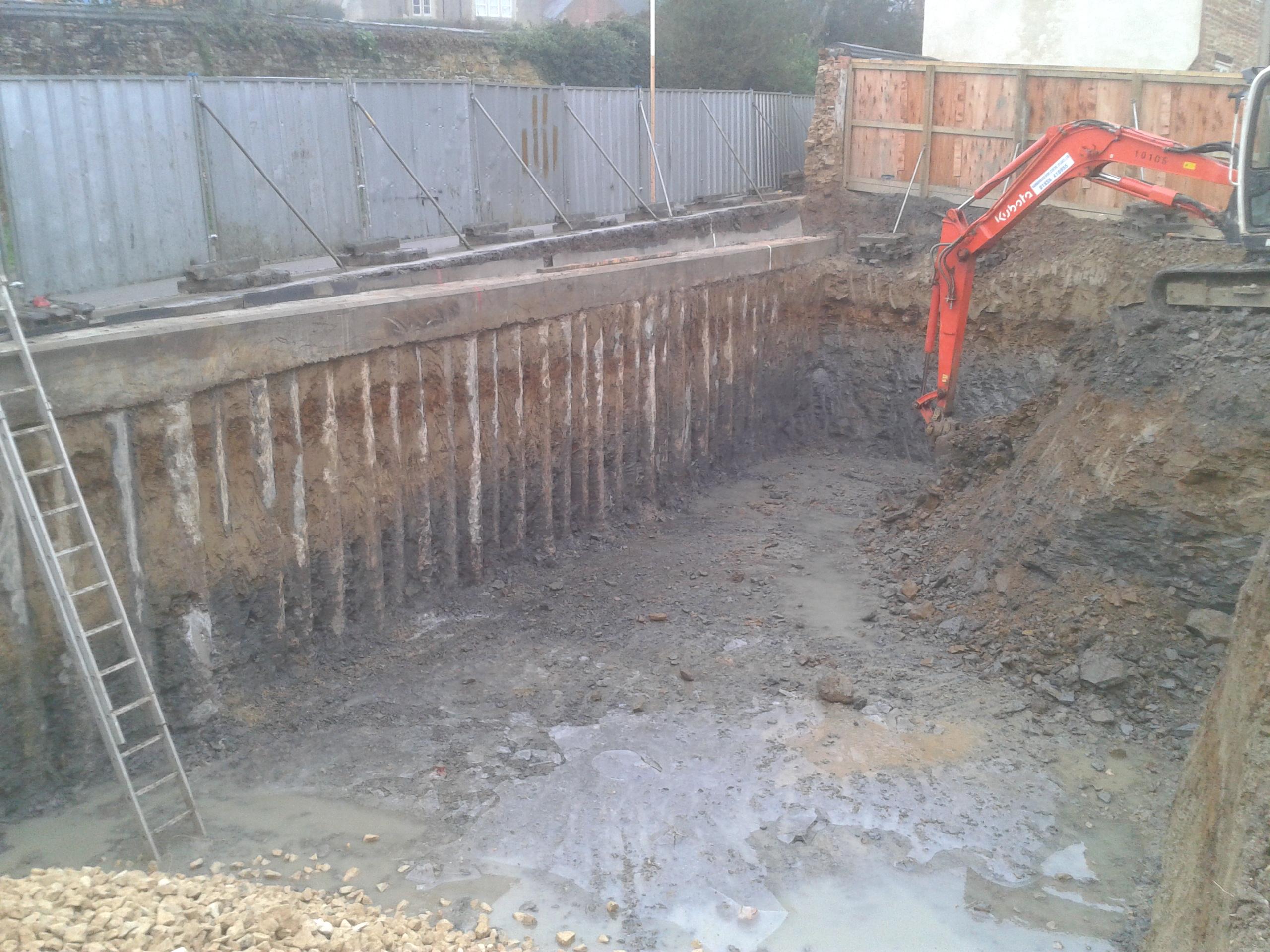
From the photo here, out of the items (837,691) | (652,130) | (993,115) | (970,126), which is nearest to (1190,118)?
(993,115)

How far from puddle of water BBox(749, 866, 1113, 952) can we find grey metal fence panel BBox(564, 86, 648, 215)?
39.6ft

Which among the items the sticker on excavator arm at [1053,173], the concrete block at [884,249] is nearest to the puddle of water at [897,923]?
the sticker on excavator arm at [1053,173]

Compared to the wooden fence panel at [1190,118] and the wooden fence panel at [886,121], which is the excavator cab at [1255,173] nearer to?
the wooden fence panel at [1190,118]

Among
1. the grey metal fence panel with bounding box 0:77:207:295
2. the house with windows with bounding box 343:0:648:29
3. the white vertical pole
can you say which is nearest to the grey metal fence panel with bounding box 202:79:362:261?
the grey metal fence panel with bounding box 0:77:207:295

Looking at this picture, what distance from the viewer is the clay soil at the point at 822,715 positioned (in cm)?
548

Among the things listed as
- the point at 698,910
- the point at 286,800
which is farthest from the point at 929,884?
the point at 286,800

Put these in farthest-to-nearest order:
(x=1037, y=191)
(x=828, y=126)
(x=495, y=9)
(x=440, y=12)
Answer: (x=495, y=9) < (x=440, y=12) < (x=828, y=126) < (x=1037, y=191)

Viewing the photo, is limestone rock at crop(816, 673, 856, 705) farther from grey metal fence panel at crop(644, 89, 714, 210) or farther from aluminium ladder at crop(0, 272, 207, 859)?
grey metal fence panel at crop(644, 89, 714, 210)

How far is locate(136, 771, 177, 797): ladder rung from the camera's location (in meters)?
5.73

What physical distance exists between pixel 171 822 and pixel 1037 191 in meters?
8.52

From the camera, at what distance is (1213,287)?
7789 millimetres

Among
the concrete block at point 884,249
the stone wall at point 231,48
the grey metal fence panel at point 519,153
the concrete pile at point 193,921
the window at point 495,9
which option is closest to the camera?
the concrete pile at point 193,921

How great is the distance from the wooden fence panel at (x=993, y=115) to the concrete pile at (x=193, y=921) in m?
11.7

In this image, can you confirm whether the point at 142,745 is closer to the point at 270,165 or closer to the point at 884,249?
the point at 270,165
